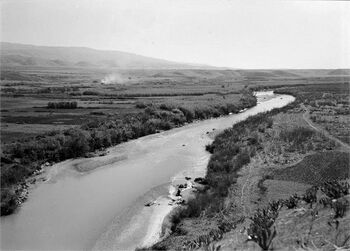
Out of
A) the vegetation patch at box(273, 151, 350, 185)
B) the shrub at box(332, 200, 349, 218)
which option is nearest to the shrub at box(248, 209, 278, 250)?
the shrub at box(332, 200, 349, 218)

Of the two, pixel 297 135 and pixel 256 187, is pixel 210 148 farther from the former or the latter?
pixel 256 187

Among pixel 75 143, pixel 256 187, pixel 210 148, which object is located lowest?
pixel 210 148

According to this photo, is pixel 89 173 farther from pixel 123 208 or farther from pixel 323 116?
pixel 323 116

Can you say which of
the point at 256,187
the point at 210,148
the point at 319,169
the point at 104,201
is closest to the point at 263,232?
the point at 256,187

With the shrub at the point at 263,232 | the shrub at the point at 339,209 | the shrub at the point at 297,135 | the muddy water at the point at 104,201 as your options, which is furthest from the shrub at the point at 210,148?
the shrub at the point at 339,209

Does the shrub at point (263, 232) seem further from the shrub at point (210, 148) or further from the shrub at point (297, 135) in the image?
the shrub at point (210, 148)

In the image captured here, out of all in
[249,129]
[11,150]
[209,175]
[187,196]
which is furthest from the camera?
[249,129]

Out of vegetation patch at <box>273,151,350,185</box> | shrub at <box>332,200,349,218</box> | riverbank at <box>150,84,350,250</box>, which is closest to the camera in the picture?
shrub at <box>332,200,349,218</box>

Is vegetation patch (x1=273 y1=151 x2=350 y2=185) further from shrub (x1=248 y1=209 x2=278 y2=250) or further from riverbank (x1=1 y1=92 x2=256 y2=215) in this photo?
riverbank (x1=1 y1=92 x2=256 y2=215)

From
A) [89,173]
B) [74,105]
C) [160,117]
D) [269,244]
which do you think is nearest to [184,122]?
[160,117]
